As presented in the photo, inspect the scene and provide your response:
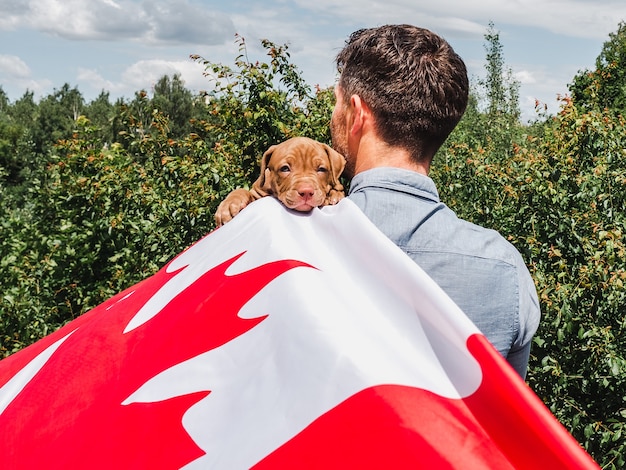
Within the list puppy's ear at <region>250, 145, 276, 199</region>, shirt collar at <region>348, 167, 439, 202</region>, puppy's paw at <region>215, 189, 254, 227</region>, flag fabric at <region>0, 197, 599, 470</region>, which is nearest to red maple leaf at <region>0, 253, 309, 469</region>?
flag fabric at <region>0, 197, 599, 470</region>

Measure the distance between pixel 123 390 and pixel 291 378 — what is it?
→ 791mm

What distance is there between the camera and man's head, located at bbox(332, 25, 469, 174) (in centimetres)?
251

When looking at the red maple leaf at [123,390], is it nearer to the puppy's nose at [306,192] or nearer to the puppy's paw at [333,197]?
the puppy's nose at [306,192]

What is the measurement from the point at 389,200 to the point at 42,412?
5.17 ft

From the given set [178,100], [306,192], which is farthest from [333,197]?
[178,100]

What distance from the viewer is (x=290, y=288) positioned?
235cm

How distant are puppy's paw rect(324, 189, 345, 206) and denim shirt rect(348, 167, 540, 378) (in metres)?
1.37

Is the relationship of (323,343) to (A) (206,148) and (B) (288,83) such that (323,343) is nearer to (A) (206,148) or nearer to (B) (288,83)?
(A) (206,148)

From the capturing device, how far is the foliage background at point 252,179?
614 cm

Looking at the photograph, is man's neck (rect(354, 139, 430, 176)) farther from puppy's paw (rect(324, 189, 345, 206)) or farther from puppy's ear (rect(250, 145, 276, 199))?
puppy's ear (rect(250, 145, 276, 199))

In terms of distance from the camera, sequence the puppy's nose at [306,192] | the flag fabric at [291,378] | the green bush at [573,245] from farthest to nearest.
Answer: the green bush at [573,245] → the puppy's nose at [306,192] → the flag fabric at [291,378]

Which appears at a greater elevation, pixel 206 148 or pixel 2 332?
pixel 206 148

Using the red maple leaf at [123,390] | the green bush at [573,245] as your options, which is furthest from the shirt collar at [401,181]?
the green bush at [573,245]

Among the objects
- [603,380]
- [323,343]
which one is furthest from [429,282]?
[603,380]
